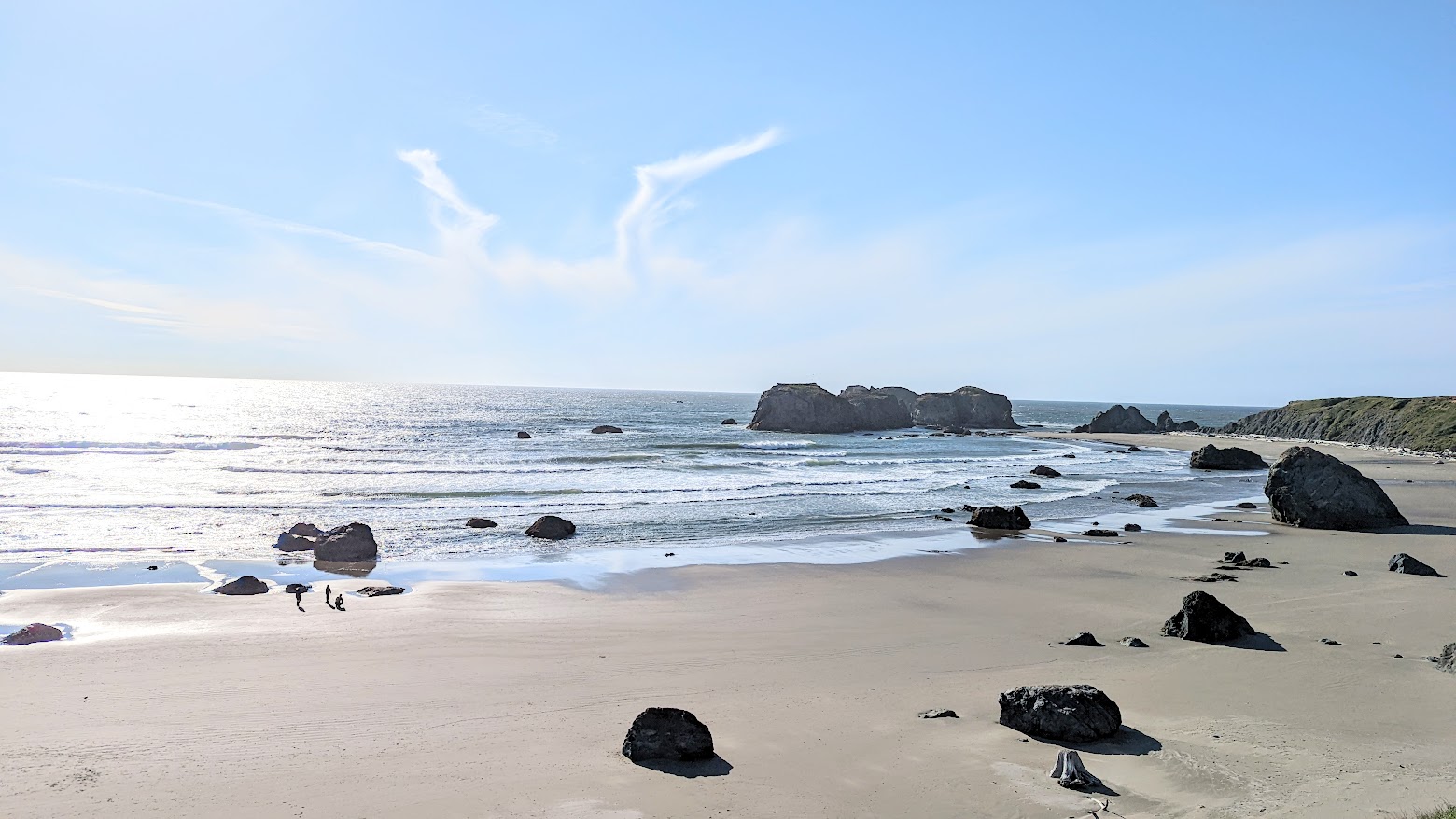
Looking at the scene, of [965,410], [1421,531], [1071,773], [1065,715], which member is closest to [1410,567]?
[1421,531]

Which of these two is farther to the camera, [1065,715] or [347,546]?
[347,546]

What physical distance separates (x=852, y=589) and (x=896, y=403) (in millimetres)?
92725

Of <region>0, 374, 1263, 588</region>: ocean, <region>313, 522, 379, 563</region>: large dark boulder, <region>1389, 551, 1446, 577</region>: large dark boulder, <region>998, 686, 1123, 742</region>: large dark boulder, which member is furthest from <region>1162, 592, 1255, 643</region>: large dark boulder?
<region>313, 522, 379, 563</region>: large dark boulder

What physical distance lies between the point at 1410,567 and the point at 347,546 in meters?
24.9

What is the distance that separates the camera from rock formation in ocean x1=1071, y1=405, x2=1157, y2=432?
9938 centimetres

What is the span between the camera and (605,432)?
80750 mm

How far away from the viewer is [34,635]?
471 inches

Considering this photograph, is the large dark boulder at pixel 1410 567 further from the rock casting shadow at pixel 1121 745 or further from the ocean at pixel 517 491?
the rock casting shadow at pixel 1121 745

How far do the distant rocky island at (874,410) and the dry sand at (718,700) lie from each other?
3090 inches

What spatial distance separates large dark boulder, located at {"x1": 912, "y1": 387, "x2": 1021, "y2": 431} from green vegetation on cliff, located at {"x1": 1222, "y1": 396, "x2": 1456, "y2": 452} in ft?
84.4

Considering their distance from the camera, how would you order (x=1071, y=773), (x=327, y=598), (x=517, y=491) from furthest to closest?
(x=517, y=491) < (x=327, y=598) < (x=1071, y=773)

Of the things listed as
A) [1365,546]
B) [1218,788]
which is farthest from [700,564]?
[1365,546]

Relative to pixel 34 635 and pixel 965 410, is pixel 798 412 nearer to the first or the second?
pixel 965 410

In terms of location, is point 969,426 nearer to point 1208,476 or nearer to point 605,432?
point 605,432
